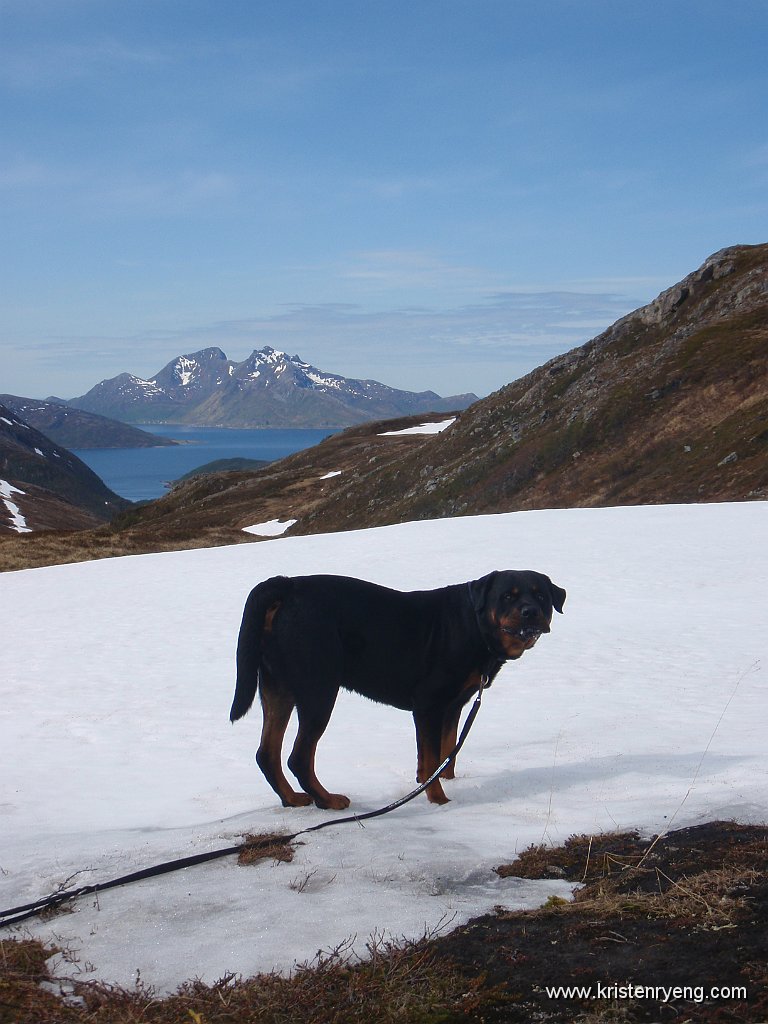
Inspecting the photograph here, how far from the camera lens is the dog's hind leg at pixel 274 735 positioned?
22.8 feet

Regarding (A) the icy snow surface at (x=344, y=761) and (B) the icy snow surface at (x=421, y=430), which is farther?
(B) the icy snow surface at (x=421, y=430)

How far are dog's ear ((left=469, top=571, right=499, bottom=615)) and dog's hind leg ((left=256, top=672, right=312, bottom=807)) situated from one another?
1.70m

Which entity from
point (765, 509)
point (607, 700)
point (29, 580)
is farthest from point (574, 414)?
point (607, 700)

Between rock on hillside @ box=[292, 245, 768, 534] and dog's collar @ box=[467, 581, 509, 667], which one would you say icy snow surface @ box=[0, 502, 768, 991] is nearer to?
dog's collar @ box=[467, 581, 509, 667]

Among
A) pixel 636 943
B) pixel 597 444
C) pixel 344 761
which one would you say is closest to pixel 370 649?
pixel 344 761

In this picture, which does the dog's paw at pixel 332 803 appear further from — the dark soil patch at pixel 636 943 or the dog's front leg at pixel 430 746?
the dark soil patch at pixel 636 943

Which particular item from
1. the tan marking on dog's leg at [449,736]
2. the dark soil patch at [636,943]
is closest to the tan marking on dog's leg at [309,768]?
the tan marking on dog's leg at [449,736]

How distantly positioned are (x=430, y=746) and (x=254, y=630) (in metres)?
1.87

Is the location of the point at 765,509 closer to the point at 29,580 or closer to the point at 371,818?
the point at 29,580

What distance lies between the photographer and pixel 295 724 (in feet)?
36.6

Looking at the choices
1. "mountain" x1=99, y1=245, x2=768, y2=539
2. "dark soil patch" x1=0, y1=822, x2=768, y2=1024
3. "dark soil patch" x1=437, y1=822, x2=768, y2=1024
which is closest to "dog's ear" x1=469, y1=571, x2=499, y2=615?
"dark soil patch" x1=437, y1=822, x2=768, y2=1024

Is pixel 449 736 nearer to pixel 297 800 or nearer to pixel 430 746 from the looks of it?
pixel 430 746

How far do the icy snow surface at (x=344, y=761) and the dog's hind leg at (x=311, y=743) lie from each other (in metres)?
0.17

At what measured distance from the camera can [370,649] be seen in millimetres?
7207
